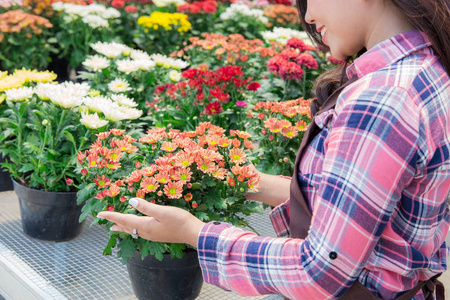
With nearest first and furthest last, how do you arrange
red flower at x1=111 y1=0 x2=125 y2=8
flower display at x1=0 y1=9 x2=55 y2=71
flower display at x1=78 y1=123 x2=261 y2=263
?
flower display at x1=78 y1=123 x2=261 y2=263 < flower display at x1=0 y1=9 x2=55 y2=71 < red flower at x1=111 y1=0 x2=125 y2=8

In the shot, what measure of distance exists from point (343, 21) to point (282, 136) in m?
1.16

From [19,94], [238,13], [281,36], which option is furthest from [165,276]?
[238,13]

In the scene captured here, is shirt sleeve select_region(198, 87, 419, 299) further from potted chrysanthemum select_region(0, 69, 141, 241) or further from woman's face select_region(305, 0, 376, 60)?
potted chrysanthemum select_region(0, 69, 141, 241)

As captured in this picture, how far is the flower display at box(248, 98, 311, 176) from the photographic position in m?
2.04

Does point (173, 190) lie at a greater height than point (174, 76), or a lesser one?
greater

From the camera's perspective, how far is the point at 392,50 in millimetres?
899

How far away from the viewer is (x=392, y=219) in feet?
2.98

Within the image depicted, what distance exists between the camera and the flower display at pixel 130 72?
9.60ft

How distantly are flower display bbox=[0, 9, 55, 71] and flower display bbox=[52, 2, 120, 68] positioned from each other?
15cm

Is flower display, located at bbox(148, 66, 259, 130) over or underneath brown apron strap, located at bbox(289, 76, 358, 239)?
underneath

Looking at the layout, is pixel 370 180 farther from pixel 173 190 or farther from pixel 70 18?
pixel 70 18

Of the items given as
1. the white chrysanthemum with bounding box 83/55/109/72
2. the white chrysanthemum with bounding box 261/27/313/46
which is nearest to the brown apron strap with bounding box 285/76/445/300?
the white chrysanthemum with bounding box 83/55/109/72

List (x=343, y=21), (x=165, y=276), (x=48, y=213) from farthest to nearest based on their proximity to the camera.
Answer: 1. (x=48, y=213)
2. (x=165, y=276)
3. (x=343, y=21)

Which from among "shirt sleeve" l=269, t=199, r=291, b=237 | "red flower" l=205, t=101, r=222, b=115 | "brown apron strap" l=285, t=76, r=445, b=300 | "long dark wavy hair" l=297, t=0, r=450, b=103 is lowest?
"red flower" l=205, t=101, r=222, b=115
